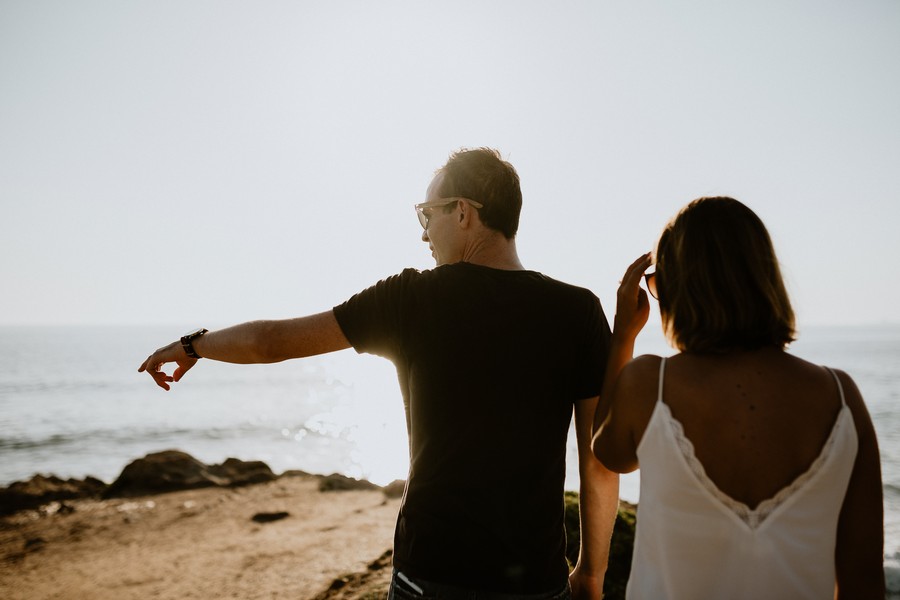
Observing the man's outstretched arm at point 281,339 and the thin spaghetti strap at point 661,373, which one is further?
the man's outstretched arm at point 281,339

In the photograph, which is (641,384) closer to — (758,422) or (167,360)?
(758,422)

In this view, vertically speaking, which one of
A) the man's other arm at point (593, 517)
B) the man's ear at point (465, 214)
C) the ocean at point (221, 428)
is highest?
the man's ear at point (465, 214)

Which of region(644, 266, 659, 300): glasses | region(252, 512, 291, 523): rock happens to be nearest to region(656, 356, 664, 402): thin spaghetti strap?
region(644, 266, 659, 300): glasses

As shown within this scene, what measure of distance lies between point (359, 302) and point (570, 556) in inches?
124

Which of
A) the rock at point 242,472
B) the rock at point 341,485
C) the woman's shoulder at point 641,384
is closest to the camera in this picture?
the woman's shoulder at point 641,384

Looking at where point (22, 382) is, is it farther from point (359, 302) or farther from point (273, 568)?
point (359, 302)

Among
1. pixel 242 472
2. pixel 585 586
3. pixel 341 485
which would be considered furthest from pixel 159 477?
pixel 585 586

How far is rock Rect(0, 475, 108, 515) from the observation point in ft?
32.9

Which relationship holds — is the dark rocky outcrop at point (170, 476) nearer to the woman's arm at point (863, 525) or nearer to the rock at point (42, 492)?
the rock at point (42, 492)

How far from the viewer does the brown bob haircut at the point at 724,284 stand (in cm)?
181

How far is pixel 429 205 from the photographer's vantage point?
254 cm

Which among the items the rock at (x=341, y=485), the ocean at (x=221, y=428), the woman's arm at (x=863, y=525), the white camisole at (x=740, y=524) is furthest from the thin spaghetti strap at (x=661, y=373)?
the rock at (x=341, y=485)

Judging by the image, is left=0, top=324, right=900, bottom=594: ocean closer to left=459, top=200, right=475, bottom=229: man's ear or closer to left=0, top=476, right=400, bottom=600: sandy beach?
left=0, top=476, right=400, bottom=600: sandy beach

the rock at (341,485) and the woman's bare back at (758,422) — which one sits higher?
the woman's bare back at (758,422)
